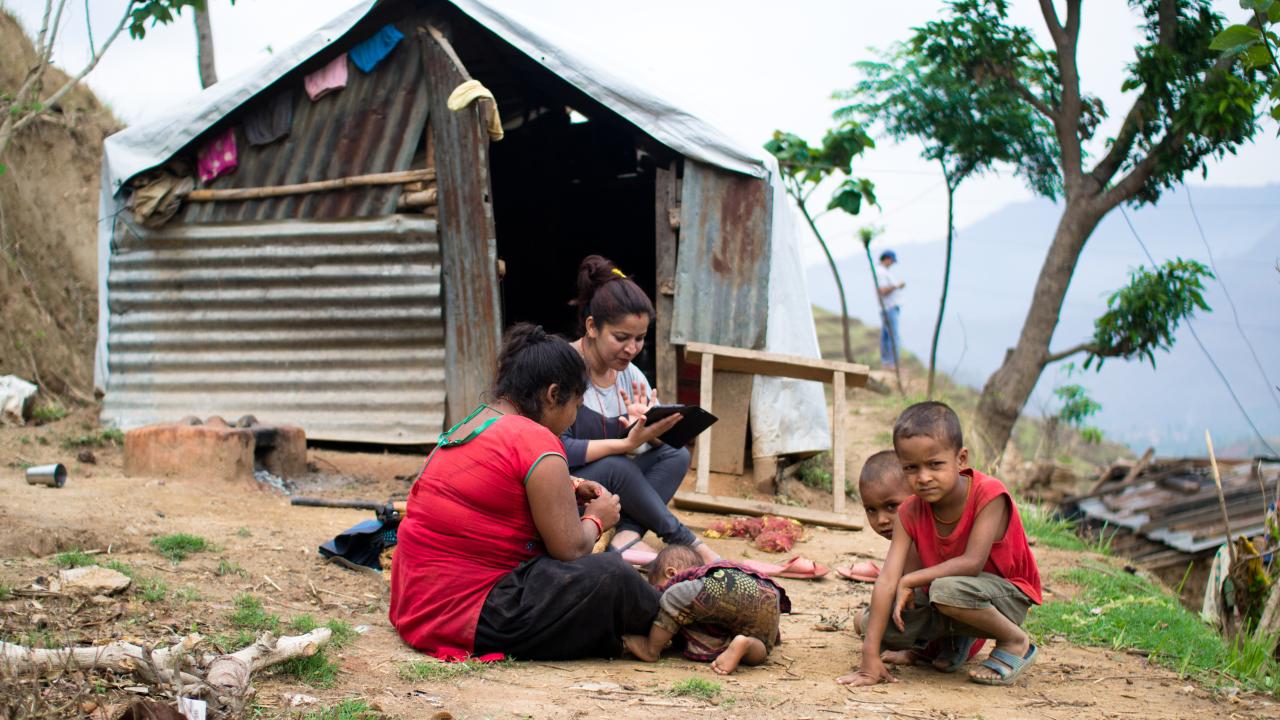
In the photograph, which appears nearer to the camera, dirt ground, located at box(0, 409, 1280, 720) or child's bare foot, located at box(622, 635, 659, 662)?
dirt ground, located at box(0, 409, 1280, 720)

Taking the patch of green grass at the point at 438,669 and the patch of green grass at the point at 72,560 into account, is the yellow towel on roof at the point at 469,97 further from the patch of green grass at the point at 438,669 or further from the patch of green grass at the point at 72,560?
the patch of green grass at the point at 438,669

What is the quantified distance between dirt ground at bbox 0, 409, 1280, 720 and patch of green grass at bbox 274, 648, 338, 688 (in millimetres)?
33

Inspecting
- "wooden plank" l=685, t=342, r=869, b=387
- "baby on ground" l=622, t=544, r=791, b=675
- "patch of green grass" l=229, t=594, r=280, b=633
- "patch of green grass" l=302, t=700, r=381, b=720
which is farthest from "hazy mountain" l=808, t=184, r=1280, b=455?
"patch of green grass" l=229, t=594, r=280, b=633

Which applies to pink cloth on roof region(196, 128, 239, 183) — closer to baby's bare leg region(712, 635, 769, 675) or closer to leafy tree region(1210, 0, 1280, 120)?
baby's bare leg region(712, 635, 769, 675)

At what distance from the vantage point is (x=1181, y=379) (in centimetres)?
3922

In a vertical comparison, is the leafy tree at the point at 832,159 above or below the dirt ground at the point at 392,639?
above

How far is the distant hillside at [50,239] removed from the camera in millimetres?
8883

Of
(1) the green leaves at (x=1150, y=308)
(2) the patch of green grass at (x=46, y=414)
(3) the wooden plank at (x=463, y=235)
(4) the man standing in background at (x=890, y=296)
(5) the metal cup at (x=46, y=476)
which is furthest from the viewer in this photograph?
(4) the man standing in background at (x=890, y=296)

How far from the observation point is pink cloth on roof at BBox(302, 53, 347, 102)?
7023 millimetres

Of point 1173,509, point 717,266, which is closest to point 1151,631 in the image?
point 717,266

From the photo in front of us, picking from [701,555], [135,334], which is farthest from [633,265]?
[701,555]

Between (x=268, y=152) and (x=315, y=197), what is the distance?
499 mm

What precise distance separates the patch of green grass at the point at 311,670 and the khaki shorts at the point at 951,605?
1.80 m

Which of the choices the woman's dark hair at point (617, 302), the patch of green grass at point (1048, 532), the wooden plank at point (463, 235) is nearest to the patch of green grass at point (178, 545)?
the woman's dark hair at point (617, 302)
